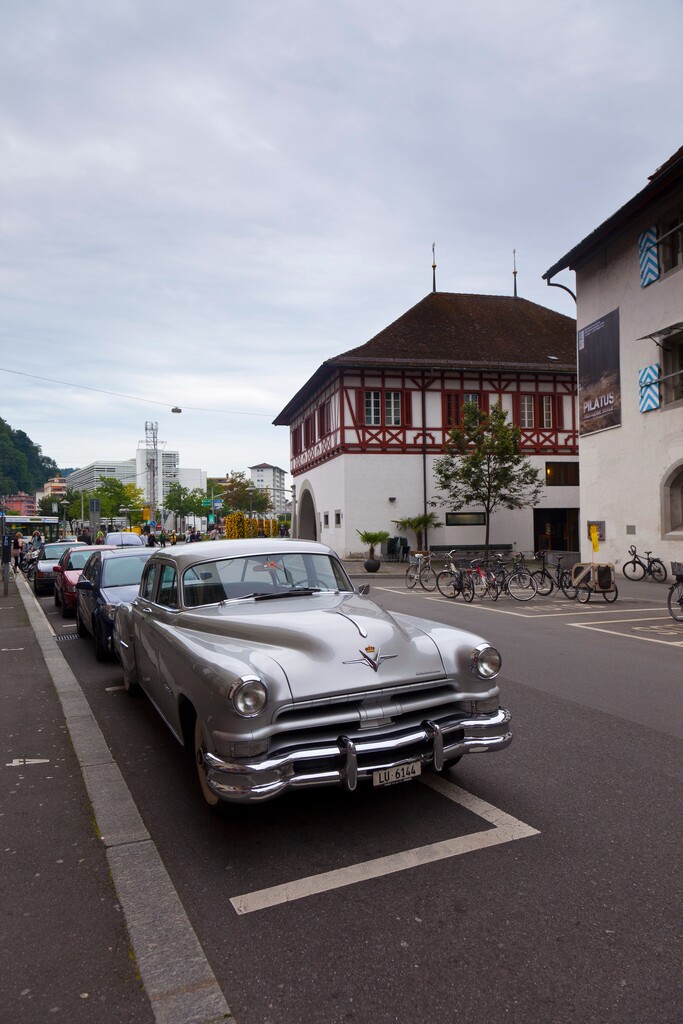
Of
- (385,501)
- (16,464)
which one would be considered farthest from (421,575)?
(16,464)

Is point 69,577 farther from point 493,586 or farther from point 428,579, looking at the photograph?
point 428,579

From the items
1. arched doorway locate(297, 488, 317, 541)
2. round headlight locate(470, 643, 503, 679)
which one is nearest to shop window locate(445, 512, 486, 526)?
arched doorway locate(297, 488, 317, 541)

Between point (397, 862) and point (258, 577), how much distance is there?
7.53 feet

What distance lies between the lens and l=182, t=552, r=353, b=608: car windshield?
16.5 ft

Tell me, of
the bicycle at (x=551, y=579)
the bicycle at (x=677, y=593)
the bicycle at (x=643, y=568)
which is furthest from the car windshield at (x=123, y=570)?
the bicycle at (x=643, y=568)

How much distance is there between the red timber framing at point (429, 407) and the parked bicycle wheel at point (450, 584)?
15.7 metres

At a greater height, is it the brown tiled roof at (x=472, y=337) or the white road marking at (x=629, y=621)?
the brown tiled roof at (x=472, y=337)

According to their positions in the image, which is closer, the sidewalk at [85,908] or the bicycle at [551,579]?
the sidewalk at [85,908]

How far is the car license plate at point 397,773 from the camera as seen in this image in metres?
3.57

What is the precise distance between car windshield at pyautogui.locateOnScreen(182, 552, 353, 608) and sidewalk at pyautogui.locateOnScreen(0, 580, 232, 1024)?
1363 mm

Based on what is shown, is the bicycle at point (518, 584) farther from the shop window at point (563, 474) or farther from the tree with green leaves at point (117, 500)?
the tree with green leaves at point (117, 500)

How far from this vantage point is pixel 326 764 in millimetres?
3527

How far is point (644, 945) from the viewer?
274 cm

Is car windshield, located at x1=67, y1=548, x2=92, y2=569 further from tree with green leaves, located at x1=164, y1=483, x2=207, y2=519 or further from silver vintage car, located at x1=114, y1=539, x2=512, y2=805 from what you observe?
tree with green leaves, located at x1=164, y1=483, x2=207, y2=519
